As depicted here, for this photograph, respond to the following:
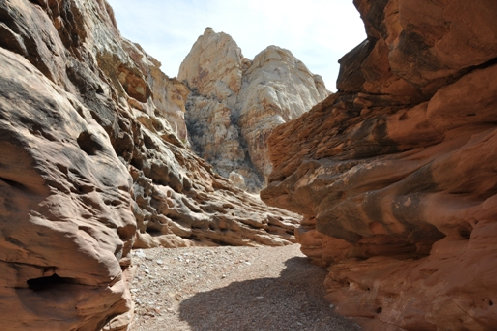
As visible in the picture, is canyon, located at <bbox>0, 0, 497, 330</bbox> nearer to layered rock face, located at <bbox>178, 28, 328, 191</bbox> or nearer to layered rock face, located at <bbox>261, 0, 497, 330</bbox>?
layered rock face, located at <bbox>261, 0, 497, 330</bbox>

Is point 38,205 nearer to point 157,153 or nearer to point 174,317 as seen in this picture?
point 174,317

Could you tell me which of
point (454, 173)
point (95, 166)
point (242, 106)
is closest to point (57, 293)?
point (95, 166)

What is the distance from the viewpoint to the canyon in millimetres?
5703

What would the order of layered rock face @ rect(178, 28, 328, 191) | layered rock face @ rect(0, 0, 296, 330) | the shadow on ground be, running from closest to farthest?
layered rock face @ rect(0, 0, 296, 330), the shadow on ground, layered rock face @ rect(178, 28, 328, 191)

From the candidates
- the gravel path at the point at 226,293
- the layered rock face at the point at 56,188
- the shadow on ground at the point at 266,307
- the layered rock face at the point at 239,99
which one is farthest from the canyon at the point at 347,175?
the layered rock face at the point at 239,99

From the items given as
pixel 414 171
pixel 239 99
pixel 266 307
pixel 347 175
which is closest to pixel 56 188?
Result: pixel 266 307

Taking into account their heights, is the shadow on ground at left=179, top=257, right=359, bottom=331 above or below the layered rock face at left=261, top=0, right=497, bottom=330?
below

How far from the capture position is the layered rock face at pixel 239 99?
206 ft

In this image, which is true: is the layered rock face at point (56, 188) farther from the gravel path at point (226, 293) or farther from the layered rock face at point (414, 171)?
the layered rock face at point (414, 171)

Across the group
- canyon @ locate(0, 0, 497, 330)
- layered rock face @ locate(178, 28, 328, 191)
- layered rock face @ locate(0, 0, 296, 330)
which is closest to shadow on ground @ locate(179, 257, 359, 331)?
canyon @ locate(0, 0, 497, 330)

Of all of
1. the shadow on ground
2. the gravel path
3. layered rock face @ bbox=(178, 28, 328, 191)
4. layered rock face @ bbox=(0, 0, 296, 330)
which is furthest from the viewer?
layered rock face @ bbox=(178, 28, 328, 191)

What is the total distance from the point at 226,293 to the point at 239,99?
62.1 metres

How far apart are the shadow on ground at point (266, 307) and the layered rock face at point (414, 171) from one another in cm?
81

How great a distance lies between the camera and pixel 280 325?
8484 millimetres
